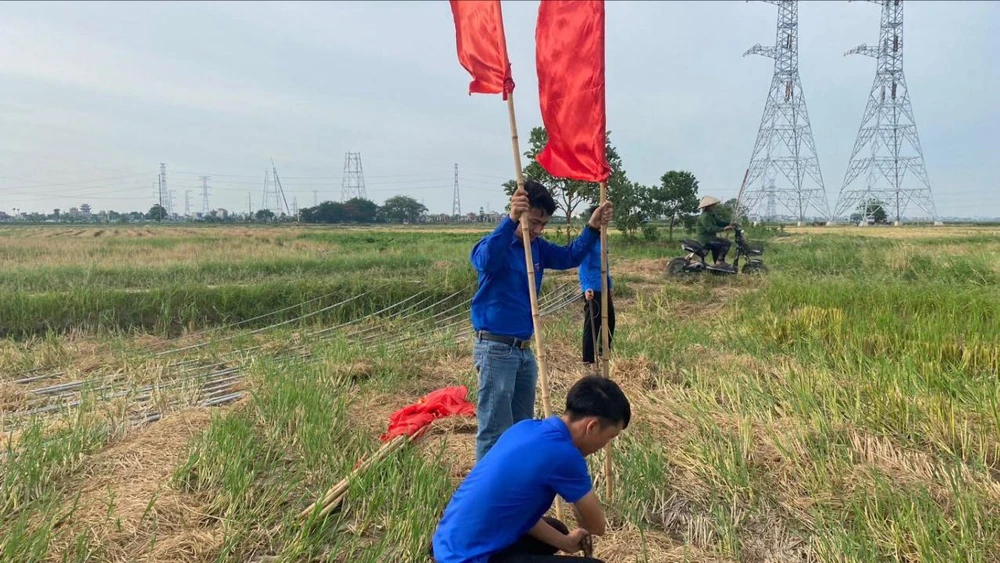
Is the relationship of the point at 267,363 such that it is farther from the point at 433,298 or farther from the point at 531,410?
the point at 433,298

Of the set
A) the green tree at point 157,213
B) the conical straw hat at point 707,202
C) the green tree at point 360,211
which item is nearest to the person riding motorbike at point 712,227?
the conical straw hat at point 707,202

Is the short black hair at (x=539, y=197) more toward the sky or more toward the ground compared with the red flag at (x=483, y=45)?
more toward the ground

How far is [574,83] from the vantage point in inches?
107

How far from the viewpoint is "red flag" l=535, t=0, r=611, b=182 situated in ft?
8.71

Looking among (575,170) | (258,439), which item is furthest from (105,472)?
(575,170)

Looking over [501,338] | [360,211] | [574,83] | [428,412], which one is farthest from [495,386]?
[360,211]

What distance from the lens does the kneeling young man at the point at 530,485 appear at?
191cm

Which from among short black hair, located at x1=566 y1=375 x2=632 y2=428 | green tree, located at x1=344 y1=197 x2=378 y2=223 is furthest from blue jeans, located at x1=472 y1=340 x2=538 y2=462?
green tree, located at x1=344 y1=197 x2=378 y2=223

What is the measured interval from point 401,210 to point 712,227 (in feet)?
160

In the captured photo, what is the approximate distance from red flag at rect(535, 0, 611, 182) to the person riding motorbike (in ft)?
24.6

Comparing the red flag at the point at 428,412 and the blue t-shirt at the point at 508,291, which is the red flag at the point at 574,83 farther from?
the red flag at the point at 428,412

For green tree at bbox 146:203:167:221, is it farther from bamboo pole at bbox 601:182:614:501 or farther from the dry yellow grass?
bamboo pole at bbox 601:182:614:501

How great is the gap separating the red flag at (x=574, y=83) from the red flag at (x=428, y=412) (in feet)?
6.15

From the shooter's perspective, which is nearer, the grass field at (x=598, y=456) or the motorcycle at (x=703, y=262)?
the grass field at (x=598, y=456)
